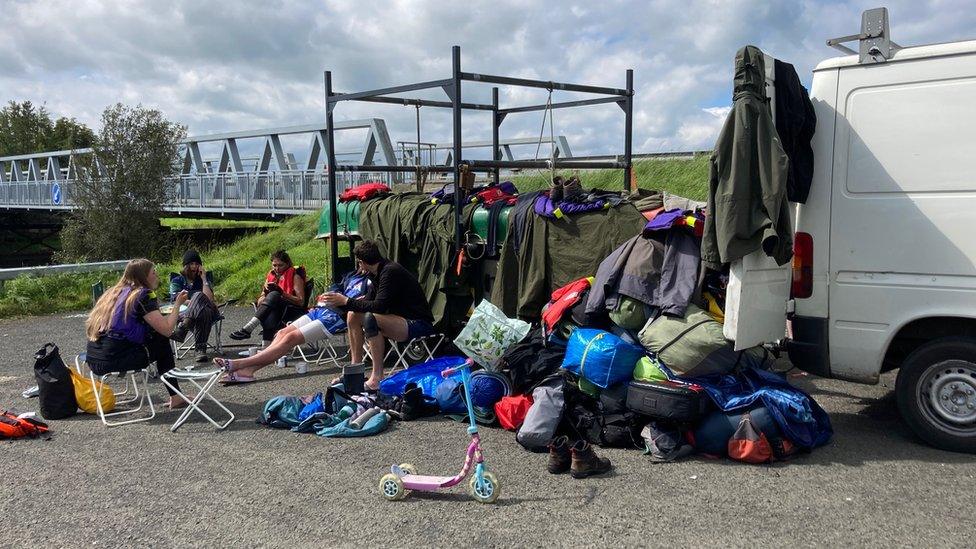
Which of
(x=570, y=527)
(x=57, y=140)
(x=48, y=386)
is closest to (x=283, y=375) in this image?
(x=48, y=386)

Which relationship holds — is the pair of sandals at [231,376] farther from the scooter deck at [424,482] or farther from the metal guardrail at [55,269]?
the metal guardrail at [55,269]

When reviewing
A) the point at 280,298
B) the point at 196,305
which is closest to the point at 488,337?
the point at 280,298

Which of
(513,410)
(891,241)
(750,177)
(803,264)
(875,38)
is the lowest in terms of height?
(513,410)

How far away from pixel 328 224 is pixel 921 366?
624 cm

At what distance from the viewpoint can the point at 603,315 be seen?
207 inches

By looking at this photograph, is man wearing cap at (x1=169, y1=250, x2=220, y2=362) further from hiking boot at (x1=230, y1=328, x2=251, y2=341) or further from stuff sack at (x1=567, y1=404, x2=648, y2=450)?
stuff sack at (x1=567, y1=404, x2=648, y2=450)

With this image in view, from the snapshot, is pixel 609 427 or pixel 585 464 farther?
pixel 609 427

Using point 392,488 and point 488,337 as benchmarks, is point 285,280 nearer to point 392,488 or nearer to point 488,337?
point 488,337

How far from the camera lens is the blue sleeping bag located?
5766 millimetres

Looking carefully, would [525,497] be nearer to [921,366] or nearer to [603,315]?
[603,315]

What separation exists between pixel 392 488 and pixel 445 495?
0.30m

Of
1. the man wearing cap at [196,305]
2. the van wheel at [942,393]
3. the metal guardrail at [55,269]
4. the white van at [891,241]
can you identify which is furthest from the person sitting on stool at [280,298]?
the metal guardrail at [55,269]

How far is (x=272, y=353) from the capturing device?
668 centimetres

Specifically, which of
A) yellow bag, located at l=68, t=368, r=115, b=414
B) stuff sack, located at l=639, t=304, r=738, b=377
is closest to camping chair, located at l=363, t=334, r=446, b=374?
yellow bag, located at l=68, t=368, r=115, b=414
